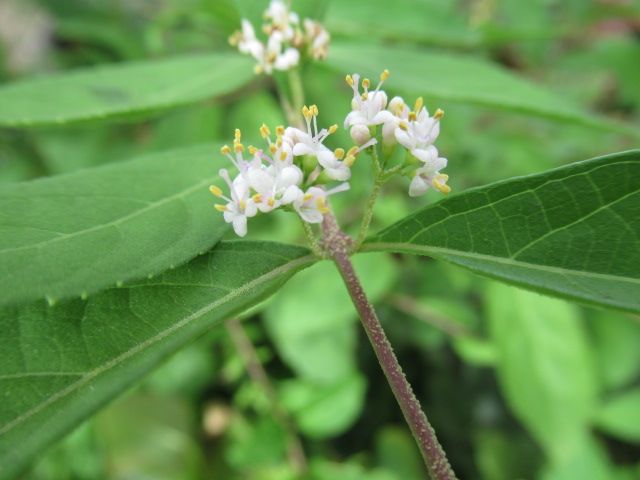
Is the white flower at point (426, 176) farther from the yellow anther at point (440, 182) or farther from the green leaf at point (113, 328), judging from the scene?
the green leaf at point (113, 328)

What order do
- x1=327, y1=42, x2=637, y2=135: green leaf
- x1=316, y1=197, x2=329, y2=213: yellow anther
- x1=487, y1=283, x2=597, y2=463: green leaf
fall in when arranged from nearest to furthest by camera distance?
x1=316, y1=197, x2=329, y2=213: yellow anther → x1=327, y1=42, x2=637, y2=135: green leaf → x1=487, y1=283, x2=597, y2=463: green leaf

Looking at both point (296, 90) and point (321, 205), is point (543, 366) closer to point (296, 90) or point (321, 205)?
point (296, 90)

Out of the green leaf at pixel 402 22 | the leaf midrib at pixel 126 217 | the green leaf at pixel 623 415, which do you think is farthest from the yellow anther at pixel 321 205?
the green leaf at pixel 623 415

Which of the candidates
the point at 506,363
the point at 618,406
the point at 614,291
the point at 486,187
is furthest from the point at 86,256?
the point at 618,406

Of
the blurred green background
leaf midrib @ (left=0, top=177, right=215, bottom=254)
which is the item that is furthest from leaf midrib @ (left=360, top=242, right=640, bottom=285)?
the blurred green background

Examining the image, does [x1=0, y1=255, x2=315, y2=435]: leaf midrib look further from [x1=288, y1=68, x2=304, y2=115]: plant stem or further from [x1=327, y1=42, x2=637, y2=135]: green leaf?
[x1=327, y1=42, x2=637, y2=135]: green leaf

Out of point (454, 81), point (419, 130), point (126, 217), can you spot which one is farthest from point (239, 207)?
point (454, 81)

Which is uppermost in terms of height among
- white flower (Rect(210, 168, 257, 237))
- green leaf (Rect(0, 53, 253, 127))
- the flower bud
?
green leaf (Rect(0, 53, 253, 127))
